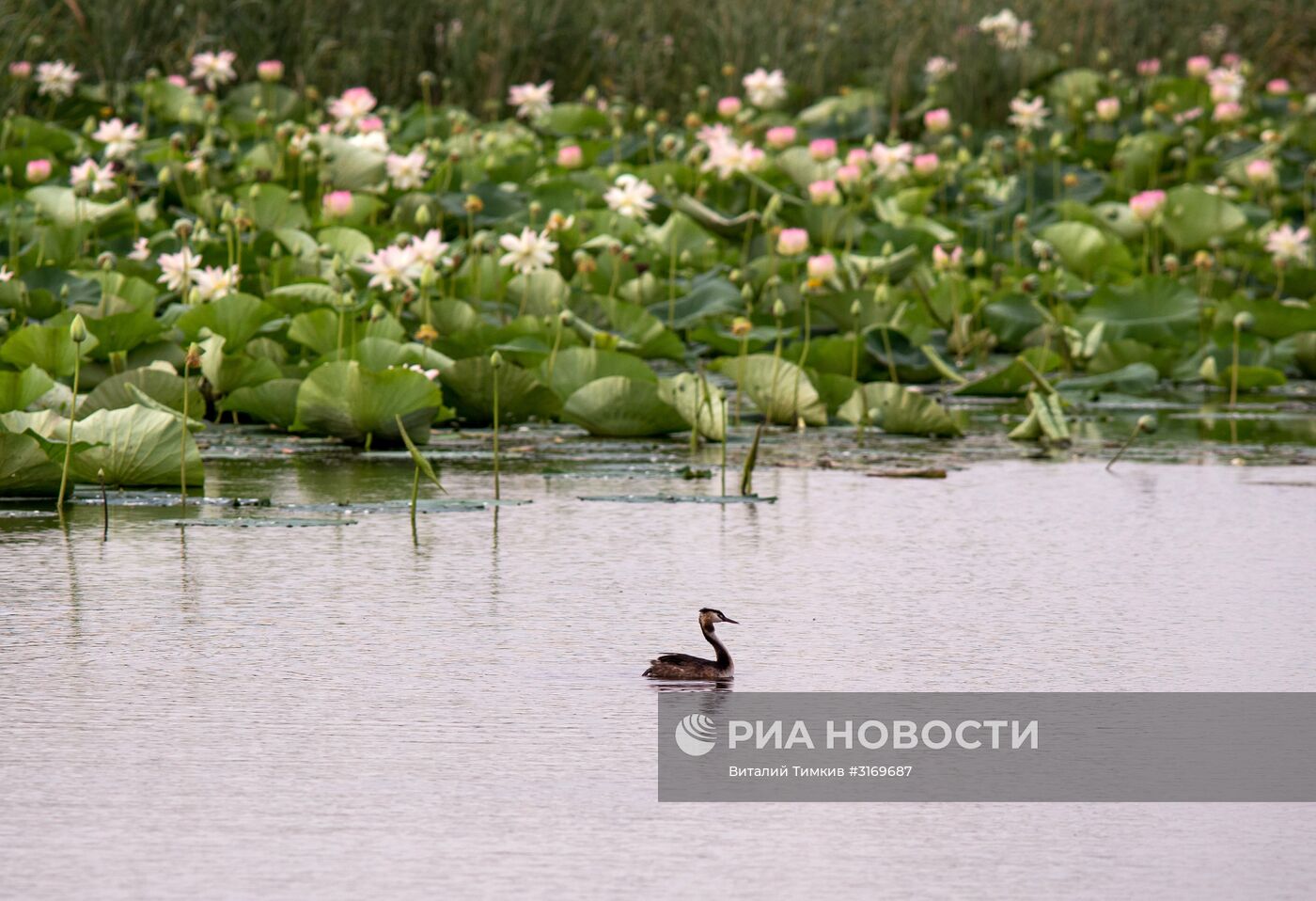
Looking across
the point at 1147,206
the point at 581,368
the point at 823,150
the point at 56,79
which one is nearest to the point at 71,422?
the point at 581,368

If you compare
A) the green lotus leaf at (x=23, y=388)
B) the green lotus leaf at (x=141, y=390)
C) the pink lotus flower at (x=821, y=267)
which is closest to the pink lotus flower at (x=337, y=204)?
the pink lotus flower at (x=821, y=267)

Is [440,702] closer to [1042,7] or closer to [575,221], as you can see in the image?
[575,221]

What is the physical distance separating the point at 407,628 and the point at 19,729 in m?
0.59

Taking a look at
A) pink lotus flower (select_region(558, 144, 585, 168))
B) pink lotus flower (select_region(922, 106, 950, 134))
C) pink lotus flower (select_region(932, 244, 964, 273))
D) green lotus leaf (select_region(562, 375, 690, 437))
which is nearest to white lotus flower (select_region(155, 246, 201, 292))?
green lotus leaf (select_region(562, 375, 690, 437))

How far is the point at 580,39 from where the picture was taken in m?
10.8

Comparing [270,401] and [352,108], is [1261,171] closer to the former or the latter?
[352,108]

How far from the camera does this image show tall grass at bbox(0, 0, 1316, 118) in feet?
31.3

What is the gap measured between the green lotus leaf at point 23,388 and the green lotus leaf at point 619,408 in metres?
1.09

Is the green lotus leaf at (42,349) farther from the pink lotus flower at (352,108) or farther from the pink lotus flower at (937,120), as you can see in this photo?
the pink lotus flower at (937,120)

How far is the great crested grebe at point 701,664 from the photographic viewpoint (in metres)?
2.34

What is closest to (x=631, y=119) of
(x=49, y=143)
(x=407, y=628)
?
(x=49, y=143)

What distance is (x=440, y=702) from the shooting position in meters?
2.24

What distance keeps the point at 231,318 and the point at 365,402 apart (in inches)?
29.2

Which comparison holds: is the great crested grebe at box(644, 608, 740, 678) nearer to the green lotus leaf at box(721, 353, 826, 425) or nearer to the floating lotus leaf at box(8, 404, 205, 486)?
the floating lotus leaf at box(8, 404, 205, 486)
